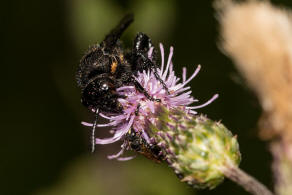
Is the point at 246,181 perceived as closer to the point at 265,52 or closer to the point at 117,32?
the point at 117,32

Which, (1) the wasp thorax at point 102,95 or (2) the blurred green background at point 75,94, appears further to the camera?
(2) the blurred green background at point 75,94

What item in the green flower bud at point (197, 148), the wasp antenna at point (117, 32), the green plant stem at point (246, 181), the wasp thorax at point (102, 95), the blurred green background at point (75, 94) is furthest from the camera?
the blurred green background at point (75, 94)

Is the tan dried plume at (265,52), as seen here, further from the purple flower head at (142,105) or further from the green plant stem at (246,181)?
the green plant stem at (246,181)

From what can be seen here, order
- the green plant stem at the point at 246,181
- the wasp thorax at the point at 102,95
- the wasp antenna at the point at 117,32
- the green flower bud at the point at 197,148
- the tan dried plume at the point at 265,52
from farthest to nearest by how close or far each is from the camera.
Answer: the tan dried plume at the point at 265,52
the wasp antenna at the point at 117,32
the wasp thorax at the point at 102,95
the green flower bud at the point at 197,148
the green plant stem at the point at 246,181

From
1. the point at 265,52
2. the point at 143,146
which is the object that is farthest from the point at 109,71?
the point at 265,52

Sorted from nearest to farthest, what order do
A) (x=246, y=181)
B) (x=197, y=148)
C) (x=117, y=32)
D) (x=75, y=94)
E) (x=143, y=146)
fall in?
(x=246, y=181) < (x=197, y=148) < (x=143, y=146) < (x=117, y=32) < (x=75, y=94)

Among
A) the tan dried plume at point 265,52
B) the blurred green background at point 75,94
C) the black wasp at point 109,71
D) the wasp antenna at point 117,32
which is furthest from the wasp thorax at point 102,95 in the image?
the blurred green background at point 75,94

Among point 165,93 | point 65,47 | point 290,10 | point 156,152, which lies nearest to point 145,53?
point 165,93

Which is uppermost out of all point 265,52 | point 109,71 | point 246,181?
point 265,52
